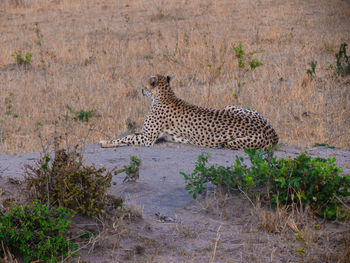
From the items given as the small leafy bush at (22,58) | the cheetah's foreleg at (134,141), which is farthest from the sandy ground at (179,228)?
the small leafy bush at (22,58)

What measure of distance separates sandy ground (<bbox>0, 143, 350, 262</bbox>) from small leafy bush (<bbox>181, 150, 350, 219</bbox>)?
155 millimetres

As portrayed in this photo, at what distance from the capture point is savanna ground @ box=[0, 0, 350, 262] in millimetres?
3752

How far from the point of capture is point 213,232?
3924 mm

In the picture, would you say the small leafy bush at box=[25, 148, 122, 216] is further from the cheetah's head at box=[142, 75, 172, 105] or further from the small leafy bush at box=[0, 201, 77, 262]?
the cheetah's head at box=[142, 75, 172, 105]

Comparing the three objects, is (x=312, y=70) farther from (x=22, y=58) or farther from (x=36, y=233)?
(x=36, y=233)

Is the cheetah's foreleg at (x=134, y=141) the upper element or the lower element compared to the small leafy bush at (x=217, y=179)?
lower

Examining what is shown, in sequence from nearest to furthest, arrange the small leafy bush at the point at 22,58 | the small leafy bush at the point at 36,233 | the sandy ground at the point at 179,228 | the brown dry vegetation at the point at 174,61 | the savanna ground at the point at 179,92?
the small leafy bush at the point at 36,233 → the sandy ground at the point at 179,228 → the savanna ground at the point at 179,92 → the brown dry vegetation at the point at 174,61 → the small leafy bush at the point at 22,58

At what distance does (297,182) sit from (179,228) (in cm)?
100

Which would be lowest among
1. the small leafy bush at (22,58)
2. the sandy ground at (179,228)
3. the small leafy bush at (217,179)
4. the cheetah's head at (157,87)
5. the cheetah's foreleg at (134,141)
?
the sandy ground at (179,228)

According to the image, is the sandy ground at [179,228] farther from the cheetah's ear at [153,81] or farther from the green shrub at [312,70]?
the green shrub at [312,70]

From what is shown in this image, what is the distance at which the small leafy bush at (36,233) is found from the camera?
11.0 feet

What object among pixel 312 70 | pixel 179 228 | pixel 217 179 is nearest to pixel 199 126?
pixel 217 179

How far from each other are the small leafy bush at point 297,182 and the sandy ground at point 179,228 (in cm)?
16

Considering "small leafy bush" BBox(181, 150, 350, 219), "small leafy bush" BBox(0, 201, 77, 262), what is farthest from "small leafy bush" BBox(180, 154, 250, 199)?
"small leafy bush" BBox(0, 201, 77, 262)
